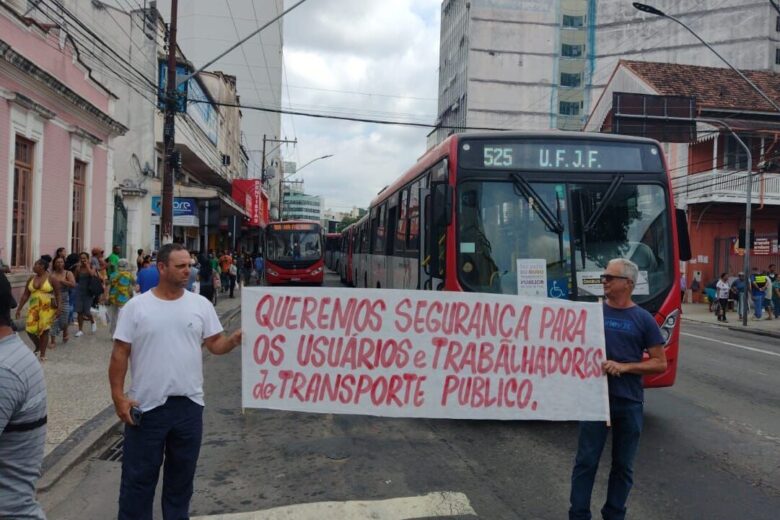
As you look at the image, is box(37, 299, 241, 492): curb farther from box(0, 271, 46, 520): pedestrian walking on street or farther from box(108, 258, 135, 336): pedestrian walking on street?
box(108, 258, 135, 336): pedestrian walking on street

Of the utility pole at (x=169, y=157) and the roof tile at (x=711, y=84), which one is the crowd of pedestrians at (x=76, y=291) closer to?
the utility pole at (x=169, y=157)

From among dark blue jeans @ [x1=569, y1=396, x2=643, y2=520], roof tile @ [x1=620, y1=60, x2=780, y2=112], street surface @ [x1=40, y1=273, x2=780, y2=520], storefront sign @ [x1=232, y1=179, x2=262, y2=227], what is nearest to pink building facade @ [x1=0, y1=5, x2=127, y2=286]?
street surface @ [x1=40, y1=273, x2=780, y2=520]

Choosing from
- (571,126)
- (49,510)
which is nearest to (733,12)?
(571,126)

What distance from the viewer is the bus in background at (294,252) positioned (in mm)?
30547

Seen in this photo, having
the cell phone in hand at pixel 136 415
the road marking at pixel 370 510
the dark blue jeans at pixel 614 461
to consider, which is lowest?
the road marking at pixel 370 510

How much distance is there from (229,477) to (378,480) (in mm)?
1219

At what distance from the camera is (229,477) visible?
5566 mm

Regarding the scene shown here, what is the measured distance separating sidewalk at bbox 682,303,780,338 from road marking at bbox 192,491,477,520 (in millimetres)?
17511

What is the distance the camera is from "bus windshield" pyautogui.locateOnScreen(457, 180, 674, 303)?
719 centimetres

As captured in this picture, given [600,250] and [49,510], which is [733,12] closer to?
[600,250]

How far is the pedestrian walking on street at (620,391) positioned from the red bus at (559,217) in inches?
107

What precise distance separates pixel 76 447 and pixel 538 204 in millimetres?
5127

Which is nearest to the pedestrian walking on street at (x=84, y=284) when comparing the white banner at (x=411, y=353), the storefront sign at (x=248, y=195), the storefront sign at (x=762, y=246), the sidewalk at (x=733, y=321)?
the white banner at (x=411, y=353)

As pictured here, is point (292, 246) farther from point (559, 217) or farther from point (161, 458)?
point (161, 458)
